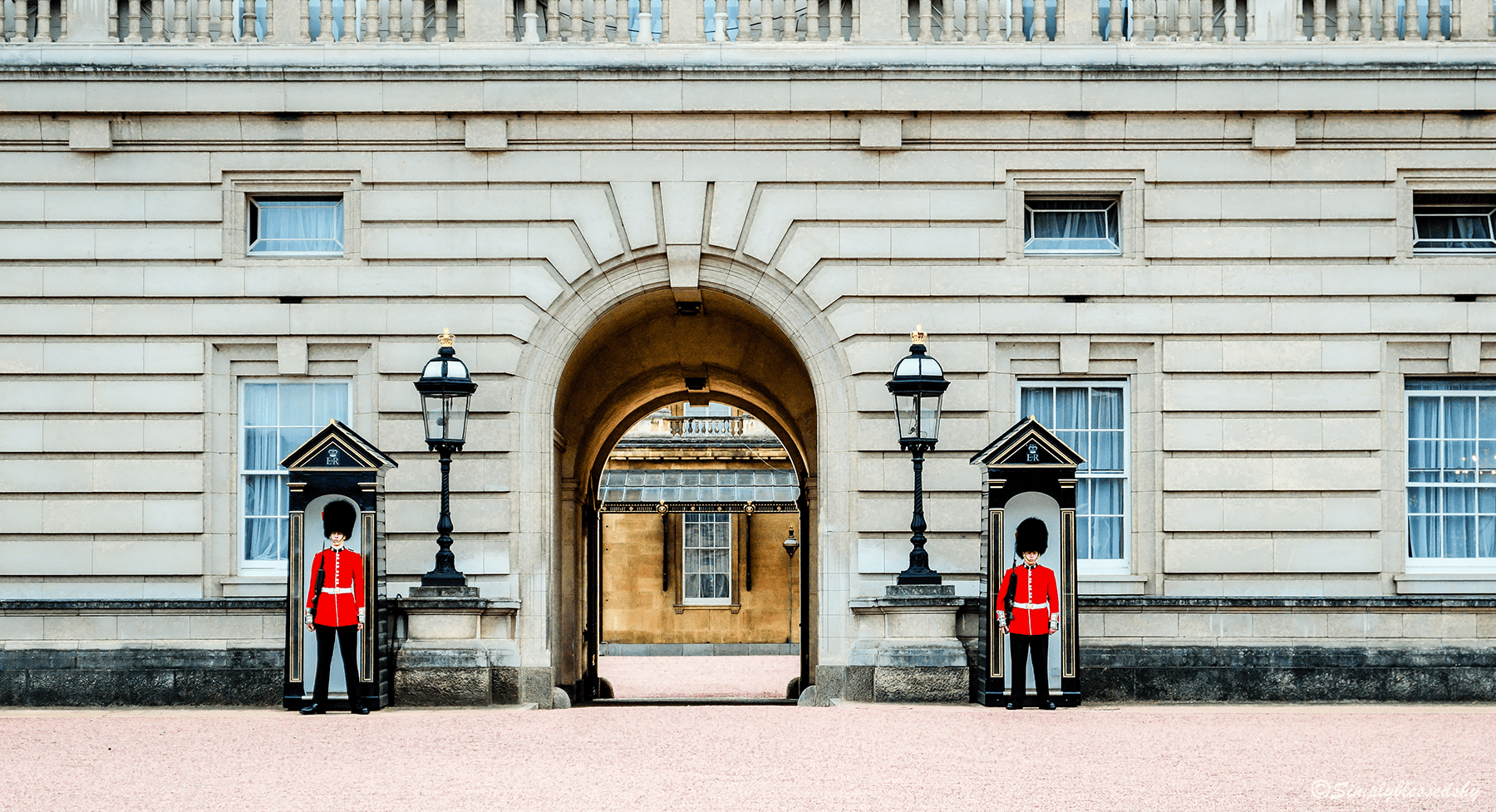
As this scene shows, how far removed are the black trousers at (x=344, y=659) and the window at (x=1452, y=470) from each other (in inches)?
378

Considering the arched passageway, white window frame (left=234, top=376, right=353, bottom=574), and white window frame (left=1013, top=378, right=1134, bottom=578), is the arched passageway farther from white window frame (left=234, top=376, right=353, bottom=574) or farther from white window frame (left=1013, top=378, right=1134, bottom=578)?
white window frame (left=1013, top=378, right=1134, bottom=578)

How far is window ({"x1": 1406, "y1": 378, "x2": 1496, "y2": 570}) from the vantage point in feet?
51.0

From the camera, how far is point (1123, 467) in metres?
15.5

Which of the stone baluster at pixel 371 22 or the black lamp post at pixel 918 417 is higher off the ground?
the stone baluster at pixel 371 22

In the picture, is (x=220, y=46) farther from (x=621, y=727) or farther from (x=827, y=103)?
(x=621, y=727)

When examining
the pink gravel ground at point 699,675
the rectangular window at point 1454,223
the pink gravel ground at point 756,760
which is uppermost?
the rectangular window at point 1454,223

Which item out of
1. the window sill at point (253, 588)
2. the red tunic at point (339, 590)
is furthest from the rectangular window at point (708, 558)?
the red tunic at point (339, 590)

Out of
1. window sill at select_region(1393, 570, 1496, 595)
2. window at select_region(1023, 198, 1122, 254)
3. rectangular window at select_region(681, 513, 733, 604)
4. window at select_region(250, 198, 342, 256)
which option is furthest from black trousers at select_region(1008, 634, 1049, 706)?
rectangular window at select_region(681, 513, 733, 604)

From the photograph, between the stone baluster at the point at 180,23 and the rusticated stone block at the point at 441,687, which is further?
the stone baluster at the point at 180,23

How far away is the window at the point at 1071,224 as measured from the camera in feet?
51.6

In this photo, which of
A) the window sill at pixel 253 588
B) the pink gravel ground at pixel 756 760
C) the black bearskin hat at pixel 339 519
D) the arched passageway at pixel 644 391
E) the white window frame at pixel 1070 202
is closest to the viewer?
the pink gravel ground at pixel 756 760

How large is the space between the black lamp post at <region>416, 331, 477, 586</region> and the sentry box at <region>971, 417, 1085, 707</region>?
445 cm

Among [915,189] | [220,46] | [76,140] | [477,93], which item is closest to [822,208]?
[915,189]

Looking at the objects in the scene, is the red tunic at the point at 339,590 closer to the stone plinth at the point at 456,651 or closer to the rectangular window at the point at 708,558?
the stone plinth at the point at 456,651
